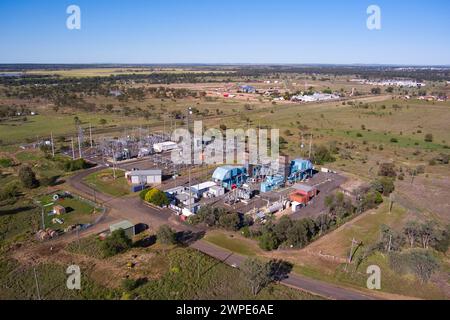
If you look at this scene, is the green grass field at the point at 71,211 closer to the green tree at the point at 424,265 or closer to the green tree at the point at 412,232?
the green tree at the point at 424,265

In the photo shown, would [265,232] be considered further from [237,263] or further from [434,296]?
[434,296]

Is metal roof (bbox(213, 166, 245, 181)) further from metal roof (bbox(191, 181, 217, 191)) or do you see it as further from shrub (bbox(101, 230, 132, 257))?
shrub (bbox(101, 230, 132, 257))

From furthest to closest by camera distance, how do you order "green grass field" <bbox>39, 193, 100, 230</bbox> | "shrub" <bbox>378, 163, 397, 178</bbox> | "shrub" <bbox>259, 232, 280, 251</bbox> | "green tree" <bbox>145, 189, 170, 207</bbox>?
"shrub" <bbox>378, 163, 397, 178</bbox> → "green tree" <bbox>145, 189, 170, 207</bbox> → "green grass field" <bbox>39, 193, 100, 230</bbox> → "shrub" <bbox>259, 232, 280, 251</bbox>

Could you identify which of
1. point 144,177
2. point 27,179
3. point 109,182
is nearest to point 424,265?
point 144,177

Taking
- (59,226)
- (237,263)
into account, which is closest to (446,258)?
(237,263)

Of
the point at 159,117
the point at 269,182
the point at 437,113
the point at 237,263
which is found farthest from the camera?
the point at 437,113

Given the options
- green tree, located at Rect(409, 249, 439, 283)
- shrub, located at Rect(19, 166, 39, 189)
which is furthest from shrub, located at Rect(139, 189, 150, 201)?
green tree, located at Rect(409, 249, 439, 283)

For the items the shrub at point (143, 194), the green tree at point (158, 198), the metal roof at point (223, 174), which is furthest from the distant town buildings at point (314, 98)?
the green tree at point (158, 198)

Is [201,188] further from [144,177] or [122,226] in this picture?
[122,226]
